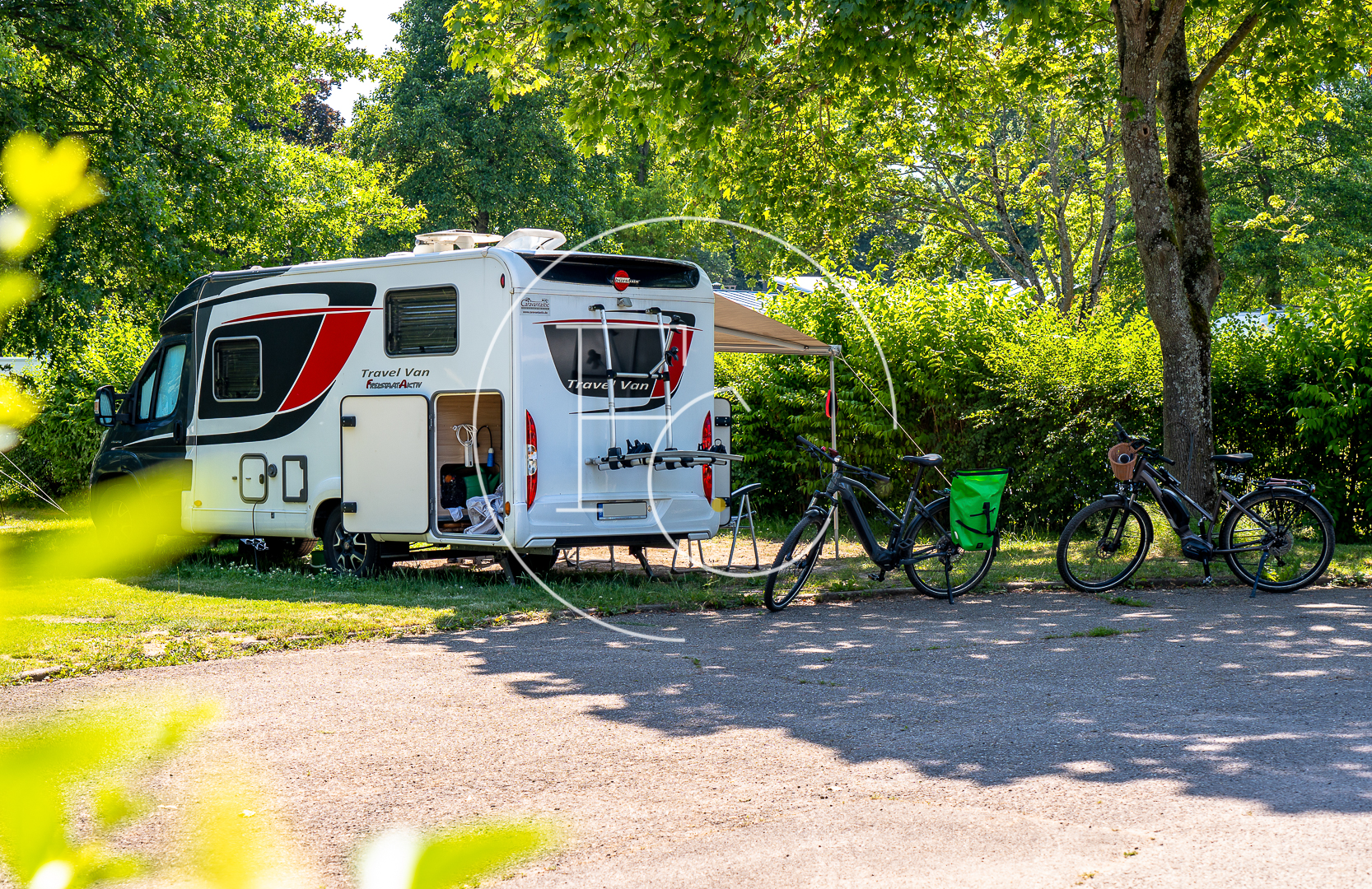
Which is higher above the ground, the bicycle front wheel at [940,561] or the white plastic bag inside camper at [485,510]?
the white plastic bag inside camper at [485,510]

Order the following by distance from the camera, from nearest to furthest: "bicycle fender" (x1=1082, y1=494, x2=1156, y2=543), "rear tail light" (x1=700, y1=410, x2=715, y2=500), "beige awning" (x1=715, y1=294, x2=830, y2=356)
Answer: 1. "bicycle fender" (x1=1082, y1=494, x2=1156, y2=543)
2. "rear tail light" (x1=700, y1=410, x2=715, y2=500)
3. "beige awning" (x1=715, y1=294, x2=830, y2=356)

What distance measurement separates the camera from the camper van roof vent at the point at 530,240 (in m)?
10.6

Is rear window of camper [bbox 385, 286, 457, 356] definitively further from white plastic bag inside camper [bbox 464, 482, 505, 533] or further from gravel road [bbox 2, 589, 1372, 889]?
gravel road [bbox 2, 589, 1372, 889]

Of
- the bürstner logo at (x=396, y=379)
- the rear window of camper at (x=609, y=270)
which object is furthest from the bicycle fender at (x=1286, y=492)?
the bürstner logo at (x=396, y=379)

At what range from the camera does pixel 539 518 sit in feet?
32.9

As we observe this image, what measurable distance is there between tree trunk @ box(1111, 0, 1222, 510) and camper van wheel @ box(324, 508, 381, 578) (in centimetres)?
698

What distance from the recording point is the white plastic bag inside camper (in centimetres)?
1042

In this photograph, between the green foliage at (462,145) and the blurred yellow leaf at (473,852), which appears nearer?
the blurred yellow leaf at (473,852)

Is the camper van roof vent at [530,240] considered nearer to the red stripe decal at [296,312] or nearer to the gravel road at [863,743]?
the red stripe decal at [296,312]

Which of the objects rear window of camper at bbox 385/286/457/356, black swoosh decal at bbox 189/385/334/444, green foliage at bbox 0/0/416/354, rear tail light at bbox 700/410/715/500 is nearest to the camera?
rear window of camper at bbox 385/286/457/356

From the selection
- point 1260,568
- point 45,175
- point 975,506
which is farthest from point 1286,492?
point 45,175

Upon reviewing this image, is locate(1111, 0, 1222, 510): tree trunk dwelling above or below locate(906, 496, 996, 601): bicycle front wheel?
above

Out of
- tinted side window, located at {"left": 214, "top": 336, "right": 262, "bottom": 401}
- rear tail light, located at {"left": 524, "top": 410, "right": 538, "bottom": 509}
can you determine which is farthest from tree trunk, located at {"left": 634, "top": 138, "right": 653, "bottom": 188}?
rear tail light, located at {"left": 524, "top": 410, "right": 538, "bottom": 509}

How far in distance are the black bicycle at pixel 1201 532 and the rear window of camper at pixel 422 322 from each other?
5.13 m
